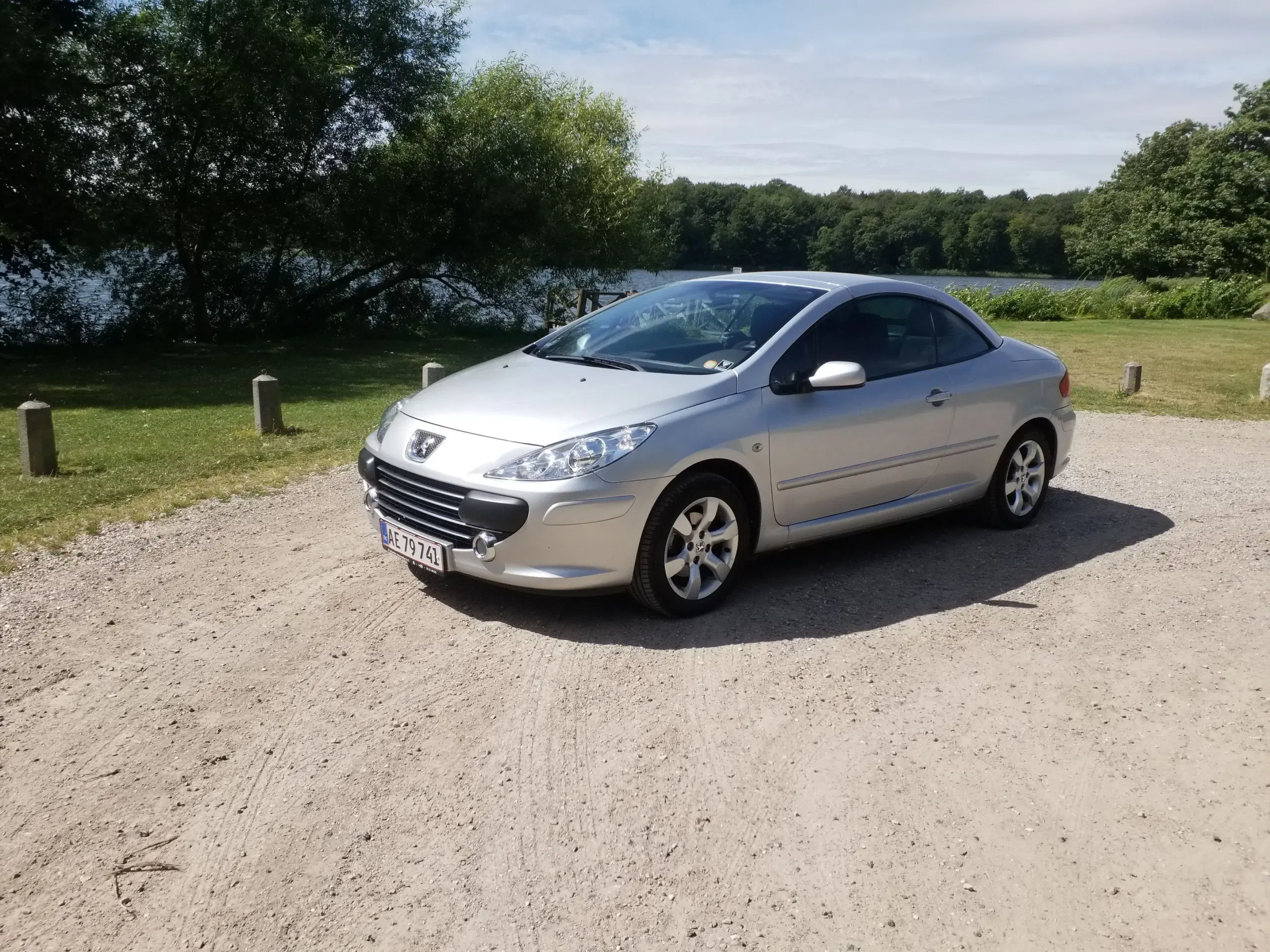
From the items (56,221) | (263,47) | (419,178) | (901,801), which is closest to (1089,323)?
(419,178)

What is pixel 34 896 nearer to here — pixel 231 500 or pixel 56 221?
pixel 231 500

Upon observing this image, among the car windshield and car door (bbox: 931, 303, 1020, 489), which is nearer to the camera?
the car windshield

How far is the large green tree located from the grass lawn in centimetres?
1693

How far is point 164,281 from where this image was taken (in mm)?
23484

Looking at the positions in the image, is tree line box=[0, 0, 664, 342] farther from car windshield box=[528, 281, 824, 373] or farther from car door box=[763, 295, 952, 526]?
car door box=[763, 295, 952, 526]

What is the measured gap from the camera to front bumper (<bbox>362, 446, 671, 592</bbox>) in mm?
5184

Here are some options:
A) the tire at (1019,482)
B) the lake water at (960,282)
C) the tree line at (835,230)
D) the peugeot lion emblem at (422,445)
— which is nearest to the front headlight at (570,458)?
the peugeot lion emblem at (422,445)

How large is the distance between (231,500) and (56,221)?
1315cm

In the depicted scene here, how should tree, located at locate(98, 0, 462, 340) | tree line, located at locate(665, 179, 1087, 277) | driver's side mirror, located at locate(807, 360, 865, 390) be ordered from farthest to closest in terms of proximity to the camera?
tree line, located at locate(665, 179, 1087, 277), tree, located at locate(98, 0, 462, 340), driver's side mirror, located at locate(807, 360, 865, 390)

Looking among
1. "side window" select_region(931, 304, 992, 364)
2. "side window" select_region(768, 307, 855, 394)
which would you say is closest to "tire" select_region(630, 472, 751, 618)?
"side window" select_region(768, 307, 855, 394)

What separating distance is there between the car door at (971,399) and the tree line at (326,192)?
15011 millimetres

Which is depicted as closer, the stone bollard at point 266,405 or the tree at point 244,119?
the stone bollard at point 266,405

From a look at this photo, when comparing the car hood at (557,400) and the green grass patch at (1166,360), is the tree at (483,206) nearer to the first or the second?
the green grass patch at (1166,360)

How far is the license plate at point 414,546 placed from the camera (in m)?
5.49
